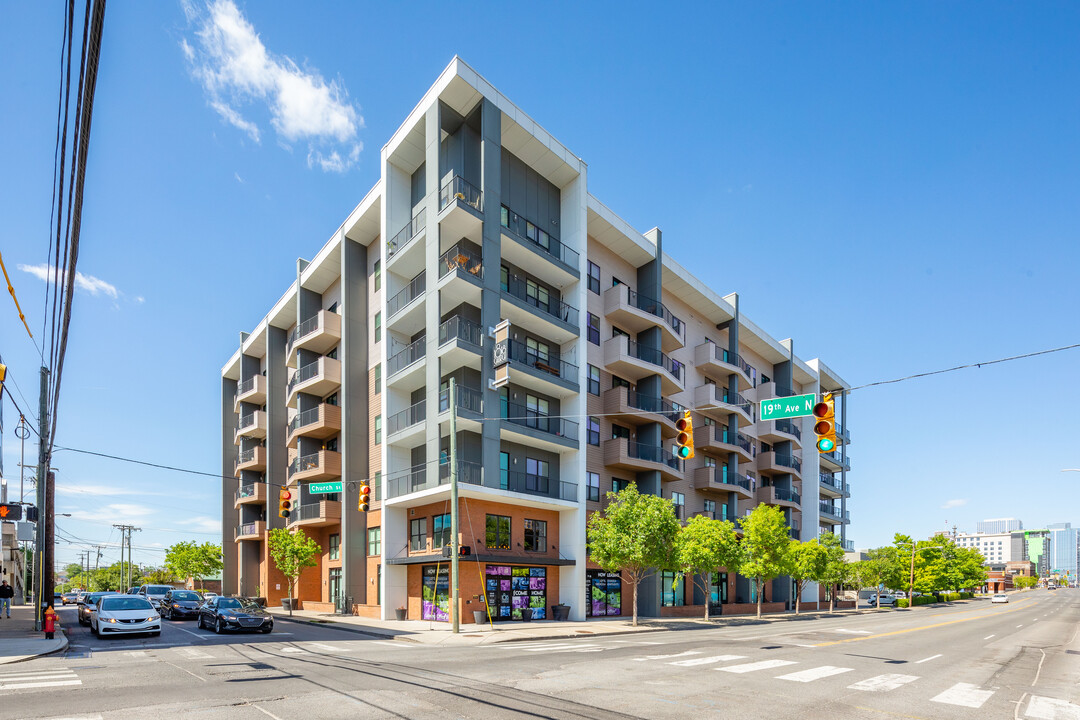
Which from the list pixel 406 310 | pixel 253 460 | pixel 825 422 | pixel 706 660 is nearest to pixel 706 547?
pixel 406 310

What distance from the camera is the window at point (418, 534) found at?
118 ft

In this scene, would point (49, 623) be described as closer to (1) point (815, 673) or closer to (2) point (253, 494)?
(1) point (815, 673)

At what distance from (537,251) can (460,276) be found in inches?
221

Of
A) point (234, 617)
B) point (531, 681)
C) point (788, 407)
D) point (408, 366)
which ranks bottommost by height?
point (234, 617)

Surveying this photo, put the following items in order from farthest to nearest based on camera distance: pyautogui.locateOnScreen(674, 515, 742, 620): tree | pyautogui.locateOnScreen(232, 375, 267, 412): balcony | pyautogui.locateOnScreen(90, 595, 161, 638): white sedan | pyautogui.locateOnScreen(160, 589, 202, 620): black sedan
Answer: pyautogui.locateOnScreen(232, 375, 267, 412): balcony → pyautogui.locateOnScreen(674, 515, 742, 620): tree → pyautogui.locateOnScreen(160, 589, 202, 620): black sedan → pyautogui.locateOnScreen(90, 595, 161, 638): white sedan

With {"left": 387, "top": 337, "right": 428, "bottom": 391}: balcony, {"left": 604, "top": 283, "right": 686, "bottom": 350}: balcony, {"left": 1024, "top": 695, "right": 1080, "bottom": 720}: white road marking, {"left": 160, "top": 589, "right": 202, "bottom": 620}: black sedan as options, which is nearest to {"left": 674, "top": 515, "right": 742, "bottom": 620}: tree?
{"left": 604, "top": 283, "right": 686, "bottom": 350}: balcony

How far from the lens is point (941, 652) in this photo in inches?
909

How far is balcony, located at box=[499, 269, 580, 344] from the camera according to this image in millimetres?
35812

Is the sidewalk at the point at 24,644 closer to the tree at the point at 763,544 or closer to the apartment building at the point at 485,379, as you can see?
the apartment building at the point at 485,379

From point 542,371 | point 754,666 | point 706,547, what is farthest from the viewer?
point 706,547

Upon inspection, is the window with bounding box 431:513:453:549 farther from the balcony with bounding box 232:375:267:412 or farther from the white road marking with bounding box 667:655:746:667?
the balcony with bounding box 232:375:267:412

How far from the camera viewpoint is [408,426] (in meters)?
36.5

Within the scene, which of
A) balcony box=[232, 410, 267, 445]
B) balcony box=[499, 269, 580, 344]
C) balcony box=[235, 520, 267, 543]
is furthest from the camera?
balcony box=[232, 410, 267, 445]

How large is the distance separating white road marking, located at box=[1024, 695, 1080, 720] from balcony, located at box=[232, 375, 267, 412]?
54.0 m
